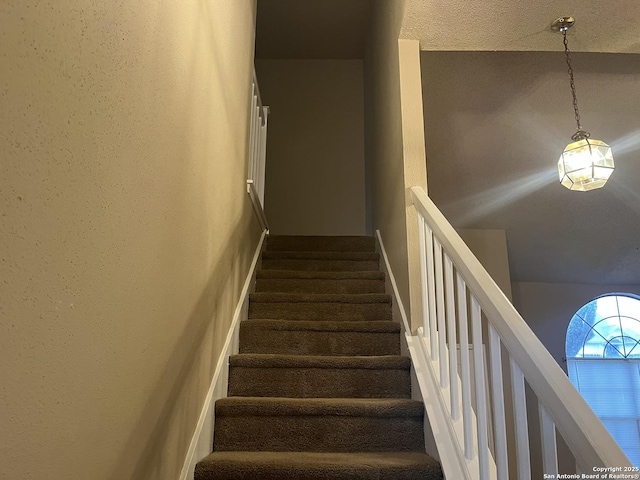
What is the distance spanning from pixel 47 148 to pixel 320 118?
477 cm

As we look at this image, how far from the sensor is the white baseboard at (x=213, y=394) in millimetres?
1712

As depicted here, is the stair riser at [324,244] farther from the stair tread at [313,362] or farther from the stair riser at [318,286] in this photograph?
the stair tread at [313,362]

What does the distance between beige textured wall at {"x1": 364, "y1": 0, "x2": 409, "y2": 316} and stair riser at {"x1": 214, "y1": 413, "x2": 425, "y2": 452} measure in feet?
2.03

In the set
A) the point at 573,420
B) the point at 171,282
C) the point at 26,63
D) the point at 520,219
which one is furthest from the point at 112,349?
the point at 520,219

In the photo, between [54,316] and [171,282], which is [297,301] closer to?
[171,282]

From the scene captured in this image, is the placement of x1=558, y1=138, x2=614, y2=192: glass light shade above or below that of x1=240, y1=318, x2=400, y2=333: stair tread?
above

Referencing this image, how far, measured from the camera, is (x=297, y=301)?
9.89 feet

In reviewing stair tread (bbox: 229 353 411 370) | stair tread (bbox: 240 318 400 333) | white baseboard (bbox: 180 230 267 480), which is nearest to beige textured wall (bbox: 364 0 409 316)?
stair tread (bbox: 240 318 400 333)

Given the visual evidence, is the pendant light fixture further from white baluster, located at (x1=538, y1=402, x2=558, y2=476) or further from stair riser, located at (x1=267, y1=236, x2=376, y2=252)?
white baluster, located at (x1=538, y1=402, x2=558, y2=476)

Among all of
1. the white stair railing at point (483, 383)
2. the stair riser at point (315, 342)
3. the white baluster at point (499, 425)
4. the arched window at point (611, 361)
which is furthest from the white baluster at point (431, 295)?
the arched window at point (611, 361)

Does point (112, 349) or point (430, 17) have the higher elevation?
point (430, 17)

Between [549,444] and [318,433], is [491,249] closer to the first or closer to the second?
[318,433]

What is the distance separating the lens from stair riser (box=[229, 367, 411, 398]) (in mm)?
2283

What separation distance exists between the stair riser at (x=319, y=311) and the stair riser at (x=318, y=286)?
28 cm
